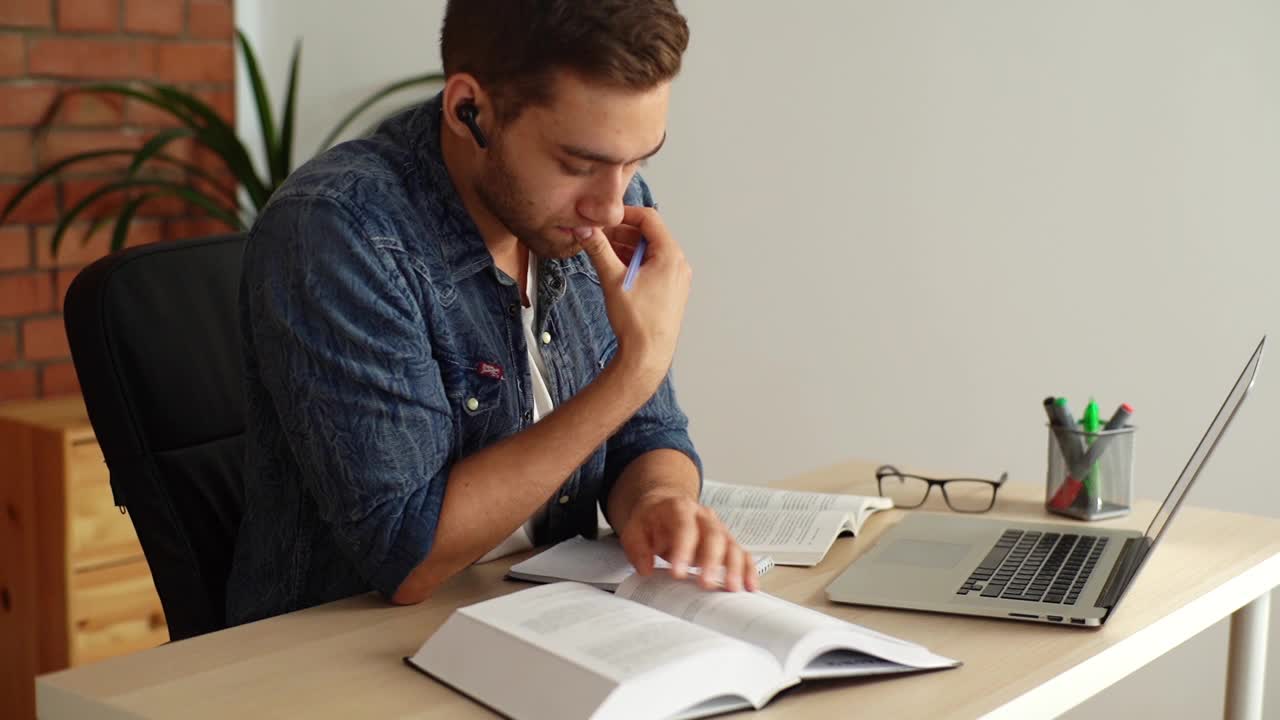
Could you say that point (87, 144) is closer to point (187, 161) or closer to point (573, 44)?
point (187, 161)

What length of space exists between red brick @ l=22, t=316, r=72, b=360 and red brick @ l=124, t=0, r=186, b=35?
0.69m

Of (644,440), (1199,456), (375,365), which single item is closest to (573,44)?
(375,365)

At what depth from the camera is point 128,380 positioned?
4.80ft

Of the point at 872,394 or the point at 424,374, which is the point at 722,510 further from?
the point at 872,394

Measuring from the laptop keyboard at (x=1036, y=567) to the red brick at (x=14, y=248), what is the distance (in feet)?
7.44

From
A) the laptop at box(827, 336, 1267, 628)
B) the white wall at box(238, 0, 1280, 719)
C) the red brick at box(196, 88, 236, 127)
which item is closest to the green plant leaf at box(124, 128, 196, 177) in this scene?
the red brick at box(196, 88, 236, 127)

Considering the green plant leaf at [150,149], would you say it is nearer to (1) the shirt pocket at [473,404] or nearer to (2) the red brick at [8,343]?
(2) the red brick at [8,343]

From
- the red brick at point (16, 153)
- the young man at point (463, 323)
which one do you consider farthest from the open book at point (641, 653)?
the red brick at point (16, 153)

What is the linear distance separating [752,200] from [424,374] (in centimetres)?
165

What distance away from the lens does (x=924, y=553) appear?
144 cm

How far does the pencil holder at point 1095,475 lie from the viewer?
5.35 feet

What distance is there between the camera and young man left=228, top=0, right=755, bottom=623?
1286mm

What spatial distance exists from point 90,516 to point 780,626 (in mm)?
1898

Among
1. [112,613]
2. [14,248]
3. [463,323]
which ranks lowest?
[112,613]
